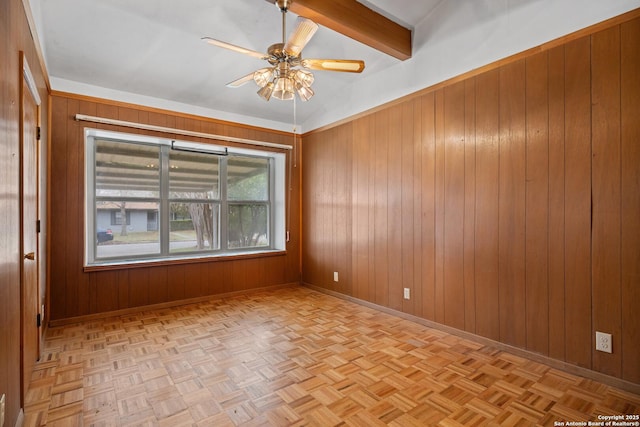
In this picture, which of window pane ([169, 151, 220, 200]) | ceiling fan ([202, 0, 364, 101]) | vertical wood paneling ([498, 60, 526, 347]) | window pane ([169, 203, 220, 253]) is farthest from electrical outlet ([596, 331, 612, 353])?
window pane ([169, 151, 220, 200])

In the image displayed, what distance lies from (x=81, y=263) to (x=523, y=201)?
4.30m

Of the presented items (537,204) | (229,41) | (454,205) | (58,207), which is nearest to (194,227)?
(58,207)

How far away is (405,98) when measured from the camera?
347 centimetres

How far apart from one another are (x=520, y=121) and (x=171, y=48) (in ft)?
10.6

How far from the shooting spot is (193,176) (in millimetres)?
4430

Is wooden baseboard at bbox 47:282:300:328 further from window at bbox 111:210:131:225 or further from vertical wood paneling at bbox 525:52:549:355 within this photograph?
vertical wood paneling at bbox 525:52:549:355

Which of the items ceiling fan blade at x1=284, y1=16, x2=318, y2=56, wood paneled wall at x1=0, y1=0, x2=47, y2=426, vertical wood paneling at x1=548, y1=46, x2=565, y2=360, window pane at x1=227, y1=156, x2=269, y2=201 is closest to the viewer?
wood paneled wall at x1=0, y1=0, x2=47, y2=426

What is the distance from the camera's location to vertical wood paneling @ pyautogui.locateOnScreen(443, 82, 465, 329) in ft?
9.78

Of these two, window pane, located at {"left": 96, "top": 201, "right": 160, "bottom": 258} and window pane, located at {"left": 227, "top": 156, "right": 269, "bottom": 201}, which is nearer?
window pane, located at {"left": 96, "top": 201, "right": 160, "bottom": 258}

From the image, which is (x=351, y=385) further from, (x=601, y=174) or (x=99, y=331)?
(x=99, y=331)

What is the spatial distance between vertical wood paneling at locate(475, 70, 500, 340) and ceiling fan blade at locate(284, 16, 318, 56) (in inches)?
64.8

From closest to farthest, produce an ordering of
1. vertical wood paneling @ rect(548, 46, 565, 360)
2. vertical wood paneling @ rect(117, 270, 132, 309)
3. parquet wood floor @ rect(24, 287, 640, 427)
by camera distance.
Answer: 1. parquet wood floor @ rect(24, 287, 640, 427)
2. vertical wood paneling @ rect(548, 46, 565, 360)
3. vertical wood paneling @ rect(117, 270, 132, 309)

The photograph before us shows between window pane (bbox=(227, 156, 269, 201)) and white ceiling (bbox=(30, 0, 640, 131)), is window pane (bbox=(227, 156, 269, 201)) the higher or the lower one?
the lower one

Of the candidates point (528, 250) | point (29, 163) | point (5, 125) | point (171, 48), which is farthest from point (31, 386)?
point (528, 250)
